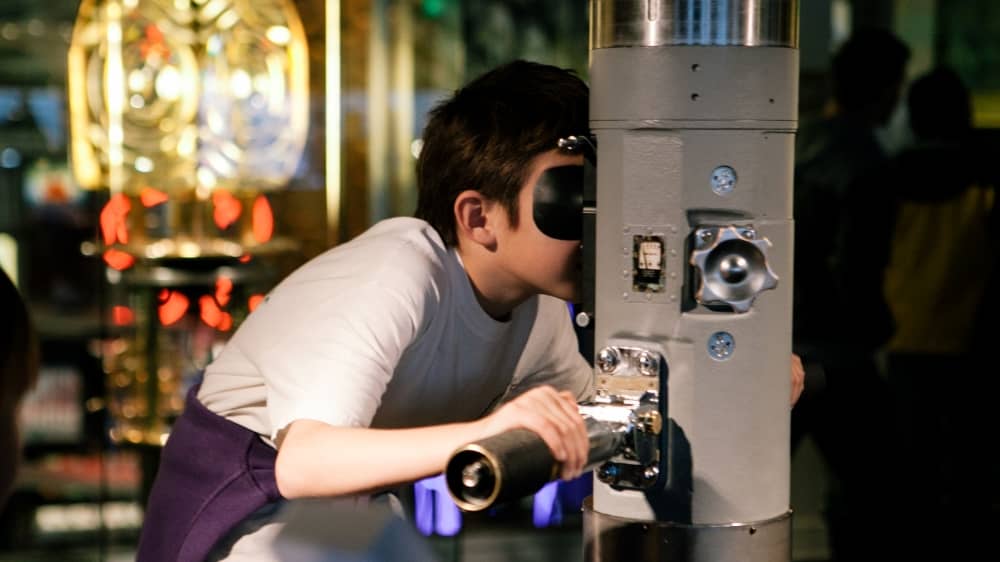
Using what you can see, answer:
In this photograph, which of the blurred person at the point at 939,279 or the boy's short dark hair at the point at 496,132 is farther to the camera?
the blurred person at the point at 939,279

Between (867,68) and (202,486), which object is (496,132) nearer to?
(202,486)

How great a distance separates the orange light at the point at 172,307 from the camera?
16.2 ft

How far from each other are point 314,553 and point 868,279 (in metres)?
3.10

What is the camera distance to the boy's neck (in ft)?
7.60

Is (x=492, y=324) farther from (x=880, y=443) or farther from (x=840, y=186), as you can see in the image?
(x=880, y=443)

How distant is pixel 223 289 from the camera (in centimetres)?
492

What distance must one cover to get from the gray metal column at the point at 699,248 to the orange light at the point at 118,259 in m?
3.13

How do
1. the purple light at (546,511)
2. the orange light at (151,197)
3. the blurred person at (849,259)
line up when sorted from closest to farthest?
the blurred person at (849,259) → the orange light at (151,197) → the purple light at (546,511)

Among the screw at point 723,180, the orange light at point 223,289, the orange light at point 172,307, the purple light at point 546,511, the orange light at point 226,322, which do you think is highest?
the screw at point 723,180

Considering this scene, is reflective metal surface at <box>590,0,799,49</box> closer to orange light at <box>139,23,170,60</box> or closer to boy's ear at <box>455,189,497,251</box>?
boy's ear at <box>455,189,497,251</box>

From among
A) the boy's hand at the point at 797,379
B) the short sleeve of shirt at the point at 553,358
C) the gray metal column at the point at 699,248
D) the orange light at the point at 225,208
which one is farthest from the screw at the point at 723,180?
the orange light at the point at 225,208

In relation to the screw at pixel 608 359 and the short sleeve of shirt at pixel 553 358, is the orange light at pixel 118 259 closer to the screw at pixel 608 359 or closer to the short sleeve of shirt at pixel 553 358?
the short sleeve of shirt at pixel 553 358

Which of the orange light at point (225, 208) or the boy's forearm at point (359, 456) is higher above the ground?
the orange light at point (225, 208)

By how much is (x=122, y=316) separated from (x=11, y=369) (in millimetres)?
3300
